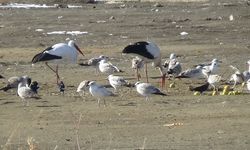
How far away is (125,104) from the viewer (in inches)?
623

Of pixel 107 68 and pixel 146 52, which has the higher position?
pixel 146 52

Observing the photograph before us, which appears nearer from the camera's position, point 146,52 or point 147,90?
point 147,90

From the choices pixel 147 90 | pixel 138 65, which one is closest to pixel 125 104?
pixel 147 90

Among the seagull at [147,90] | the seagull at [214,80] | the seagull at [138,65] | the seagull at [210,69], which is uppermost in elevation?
the seagull at [147,90]

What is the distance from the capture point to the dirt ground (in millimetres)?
11906

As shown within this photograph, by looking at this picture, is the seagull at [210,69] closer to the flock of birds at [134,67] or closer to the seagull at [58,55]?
the flock of birds at [134,67]

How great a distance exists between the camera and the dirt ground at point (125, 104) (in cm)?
1191

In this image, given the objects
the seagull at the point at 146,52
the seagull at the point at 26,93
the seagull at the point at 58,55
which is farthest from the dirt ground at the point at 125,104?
the seagull at the point at 146,52

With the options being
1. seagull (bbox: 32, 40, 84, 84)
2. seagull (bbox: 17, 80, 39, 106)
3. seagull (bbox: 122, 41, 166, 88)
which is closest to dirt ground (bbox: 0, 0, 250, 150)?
seagull (bbox: 17, 80, 39, 106)

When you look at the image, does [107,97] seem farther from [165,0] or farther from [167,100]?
[165,0]

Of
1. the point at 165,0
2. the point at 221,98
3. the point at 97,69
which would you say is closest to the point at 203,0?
the point at 165,0

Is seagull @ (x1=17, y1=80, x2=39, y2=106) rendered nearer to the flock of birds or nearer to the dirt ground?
the flock of birds

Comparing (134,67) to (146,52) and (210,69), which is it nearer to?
(146,52)

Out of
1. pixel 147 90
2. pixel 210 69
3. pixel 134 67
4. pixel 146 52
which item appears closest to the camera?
pixel 147 90
